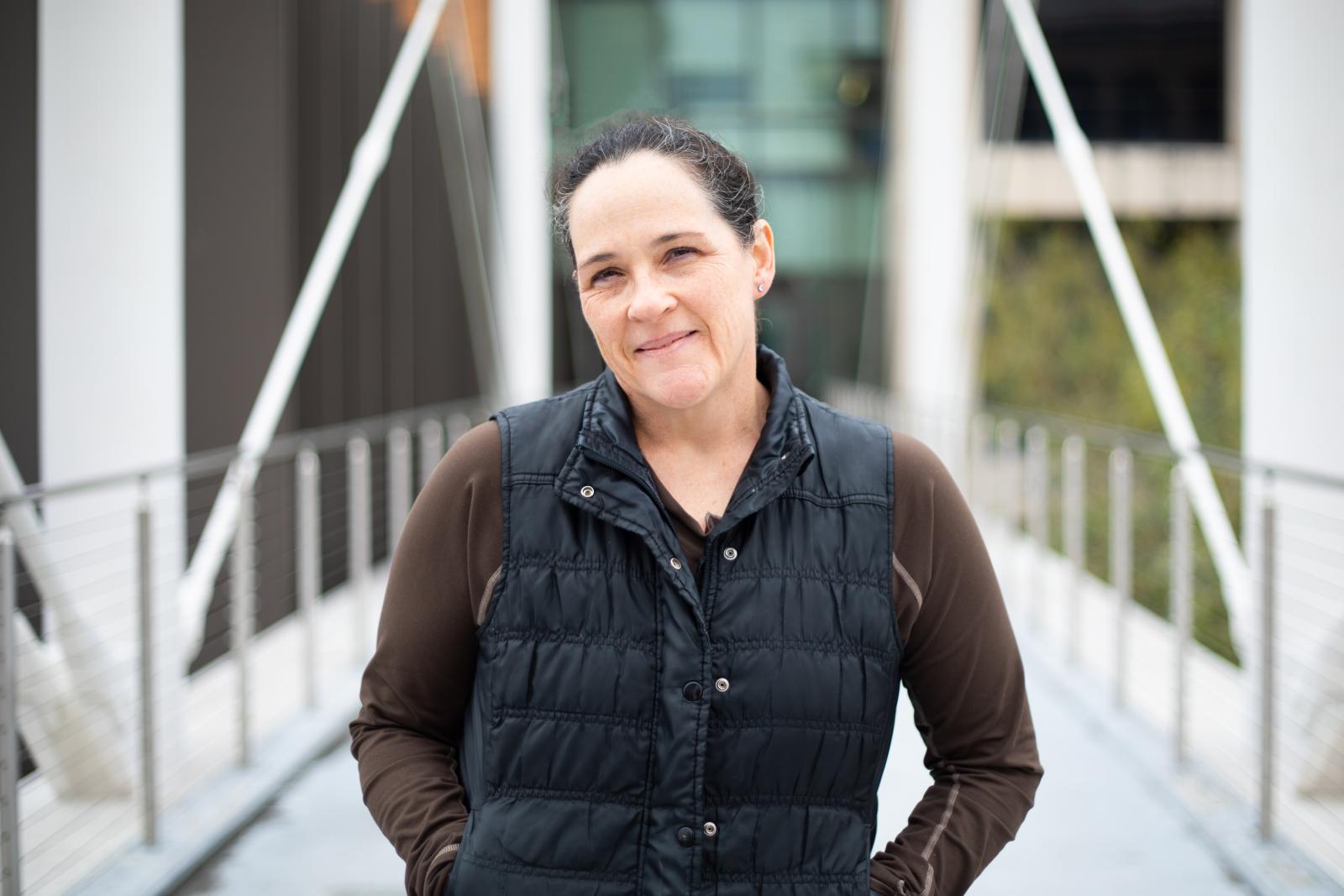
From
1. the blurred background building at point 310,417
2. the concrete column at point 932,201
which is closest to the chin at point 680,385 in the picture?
the blurred background building at point 310,417

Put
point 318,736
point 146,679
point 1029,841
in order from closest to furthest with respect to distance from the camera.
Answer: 1. point 146,679
2. point 1029,841
3. point 318,736

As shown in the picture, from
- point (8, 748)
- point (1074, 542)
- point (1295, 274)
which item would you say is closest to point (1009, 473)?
point (1074, 542)

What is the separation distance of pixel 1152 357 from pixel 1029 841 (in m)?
1.66

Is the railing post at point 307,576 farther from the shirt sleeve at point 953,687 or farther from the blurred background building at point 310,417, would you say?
the shirt sleeve at point 953,687

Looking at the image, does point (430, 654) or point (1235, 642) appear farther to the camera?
point (1235, 642)

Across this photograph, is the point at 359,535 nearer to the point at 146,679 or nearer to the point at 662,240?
the point at 146,679

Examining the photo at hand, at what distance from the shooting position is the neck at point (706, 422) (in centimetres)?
118

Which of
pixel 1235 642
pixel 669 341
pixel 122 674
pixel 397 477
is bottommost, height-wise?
pixel 1235 642

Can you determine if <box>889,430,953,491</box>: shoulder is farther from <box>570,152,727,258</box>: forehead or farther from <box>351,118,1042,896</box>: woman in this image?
<box>570,152,727,258</box>: forehead

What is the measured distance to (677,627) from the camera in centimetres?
107

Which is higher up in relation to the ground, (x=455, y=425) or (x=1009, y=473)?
(x=455, y=425)

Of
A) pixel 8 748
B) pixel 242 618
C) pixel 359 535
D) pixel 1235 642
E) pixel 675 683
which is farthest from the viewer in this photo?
pixel 359 535

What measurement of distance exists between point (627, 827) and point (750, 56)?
14585mm

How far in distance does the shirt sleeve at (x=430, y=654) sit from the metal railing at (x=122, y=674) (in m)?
1.16
